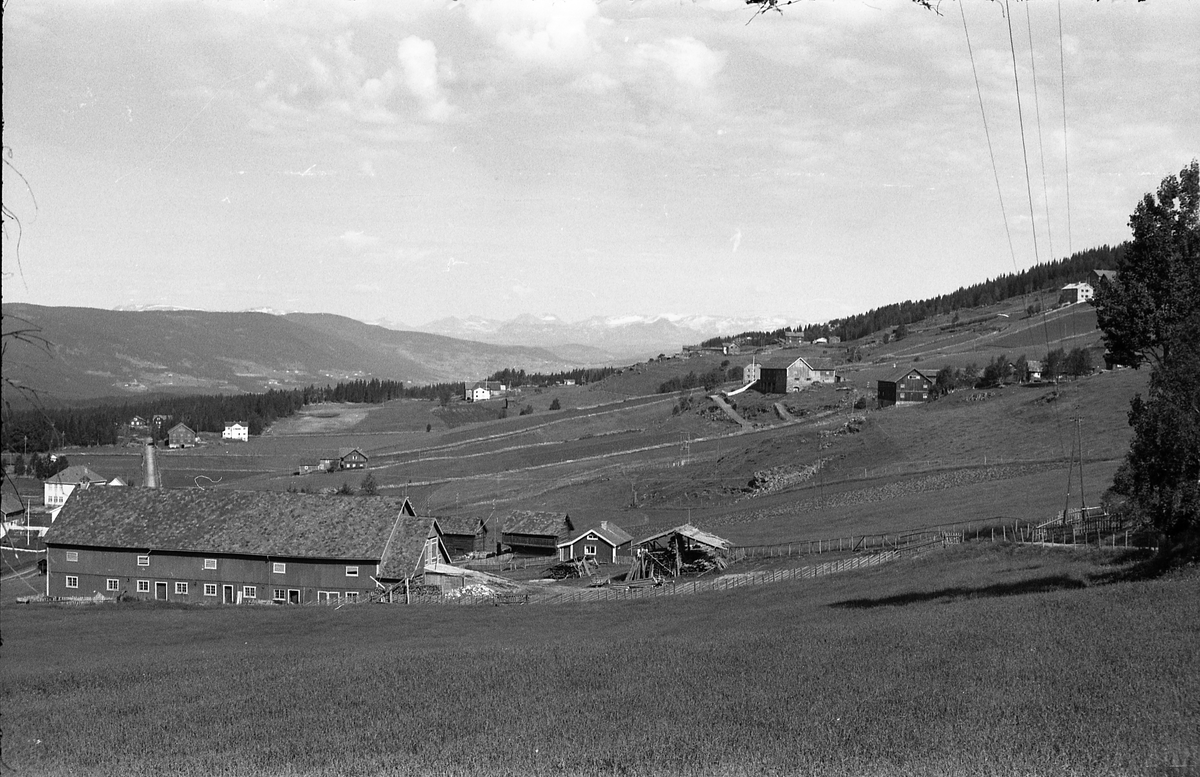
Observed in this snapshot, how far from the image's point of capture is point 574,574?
76.3 meters

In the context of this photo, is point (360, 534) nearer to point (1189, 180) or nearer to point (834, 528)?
point (834, 528)

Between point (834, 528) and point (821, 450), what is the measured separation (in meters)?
38.2

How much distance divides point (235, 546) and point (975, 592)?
50.0 m

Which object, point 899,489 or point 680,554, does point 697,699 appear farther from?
point 899,489

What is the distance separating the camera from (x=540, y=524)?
8831cm

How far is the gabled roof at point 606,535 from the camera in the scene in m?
80.3

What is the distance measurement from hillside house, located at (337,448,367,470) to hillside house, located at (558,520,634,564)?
81607mm

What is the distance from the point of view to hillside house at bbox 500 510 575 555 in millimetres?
87062

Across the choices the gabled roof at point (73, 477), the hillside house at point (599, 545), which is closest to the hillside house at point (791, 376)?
the hillside house at point (599, 545)

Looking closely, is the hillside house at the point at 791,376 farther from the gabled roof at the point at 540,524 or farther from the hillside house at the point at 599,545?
the hillside house at the point at 599,545

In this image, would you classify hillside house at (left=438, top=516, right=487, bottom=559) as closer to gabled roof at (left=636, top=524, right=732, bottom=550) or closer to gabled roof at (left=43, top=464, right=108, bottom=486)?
gabled roof at (left=636, top=524, right=732, bottom=550)

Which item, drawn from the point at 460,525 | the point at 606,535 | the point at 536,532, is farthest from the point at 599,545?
the point at 460,525

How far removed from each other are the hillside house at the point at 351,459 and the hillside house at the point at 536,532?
72397 millimetres

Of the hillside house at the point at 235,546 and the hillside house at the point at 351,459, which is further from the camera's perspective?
the hillside house at the point at 351,459
